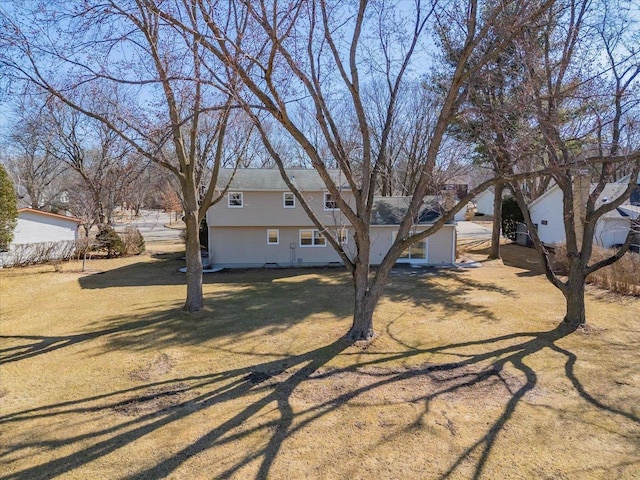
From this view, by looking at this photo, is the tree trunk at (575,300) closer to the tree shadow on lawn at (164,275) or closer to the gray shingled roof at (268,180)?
the tree shadow on lawn at (164,275)

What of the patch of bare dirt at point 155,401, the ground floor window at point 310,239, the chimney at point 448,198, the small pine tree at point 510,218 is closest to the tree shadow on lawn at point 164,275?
the ground floor window at point 310,239

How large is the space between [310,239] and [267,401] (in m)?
16.3

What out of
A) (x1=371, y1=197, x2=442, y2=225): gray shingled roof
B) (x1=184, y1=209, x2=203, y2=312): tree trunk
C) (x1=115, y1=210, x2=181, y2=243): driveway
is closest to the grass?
(x1=184, y1=209, x2=203, y2=312): tree trunk

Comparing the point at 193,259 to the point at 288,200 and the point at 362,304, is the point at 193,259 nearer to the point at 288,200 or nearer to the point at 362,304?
the point at 362,304

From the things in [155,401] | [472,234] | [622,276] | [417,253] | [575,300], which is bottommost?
[155,401]

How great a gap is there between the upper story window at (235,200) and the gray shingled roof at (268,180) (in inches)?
19.1

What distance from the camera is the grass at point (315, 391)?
4.77m

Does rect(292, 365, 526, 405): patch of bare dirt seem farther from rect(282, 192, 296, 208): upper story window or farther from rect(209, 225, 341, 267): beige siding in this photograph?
rect(282, 192, 296, 208): upper story window

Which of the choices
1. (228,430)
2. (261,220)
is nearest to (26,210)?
(261,220)

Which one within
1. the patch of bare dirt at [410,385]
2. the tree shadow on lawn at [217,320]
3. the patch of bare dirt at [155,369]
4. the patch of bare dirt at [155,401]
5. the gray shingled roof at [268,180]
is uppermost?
the gray shingled roof at [268,180]

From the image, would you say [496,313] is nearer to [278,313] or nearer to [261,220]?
[278,313]

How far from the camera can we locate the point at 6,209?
1772 centimetres

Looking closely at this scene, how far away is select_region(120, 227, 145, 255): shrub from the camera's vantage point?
84.2ft

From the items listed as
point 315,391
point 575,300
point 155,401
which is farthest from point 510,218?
point 155,401
